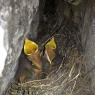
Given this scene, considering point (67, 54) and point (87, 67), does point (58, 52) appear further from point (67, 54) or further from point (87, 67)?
point (87, 67)

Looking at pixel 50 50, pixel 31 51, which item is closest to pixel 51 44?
pixel 50 50

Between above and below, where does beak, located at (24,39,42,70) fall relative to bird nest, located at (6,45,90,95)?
above

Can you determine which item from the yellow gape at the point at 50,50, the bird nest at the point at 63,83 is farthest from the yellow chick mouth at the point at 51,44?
the bird nest at the point at 63,83

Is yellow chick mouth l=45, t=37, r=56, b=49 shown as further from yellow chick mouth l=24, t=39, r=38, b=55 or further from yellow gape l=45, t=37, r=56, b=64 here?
yellow chick mouth l=24, t=39, r=38, b=55

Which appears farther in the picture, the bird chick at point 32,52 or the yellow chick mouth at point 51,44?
the yellow chick mouth at point 51,44

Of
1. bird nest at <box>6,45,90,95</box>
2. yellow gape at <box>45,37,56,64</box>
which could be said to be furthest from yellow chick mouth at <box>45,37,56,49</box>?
bird nest at <box>6,45,90,95</box>

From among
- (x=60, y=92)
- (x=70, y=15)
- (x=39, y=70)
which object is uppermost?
(x=70, y=15)

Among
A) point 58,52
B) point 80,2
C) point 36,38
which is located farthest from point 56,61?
point 80,2

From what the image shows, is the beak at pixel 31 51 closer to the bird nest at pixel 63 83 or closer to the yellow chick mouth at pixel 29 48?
the yellow chick mouth at pixel 29 48
